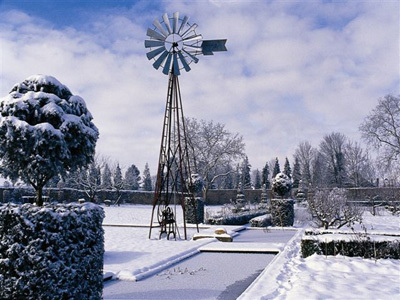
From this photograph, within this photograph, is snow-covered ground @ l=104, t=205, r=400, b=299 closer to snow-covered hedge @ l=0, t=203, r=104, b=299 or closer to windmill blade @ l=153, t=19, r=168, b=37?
snow-covered hedge @ l=0, t=203, r=104, b=299

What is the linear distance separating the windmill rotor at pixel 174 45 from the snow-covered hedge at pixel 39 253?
8948 mm

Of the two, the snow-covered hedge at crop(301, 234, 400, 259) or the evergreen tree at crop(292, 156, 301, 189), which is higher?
the evergreen tree at crop(292, 156, 301, 189)

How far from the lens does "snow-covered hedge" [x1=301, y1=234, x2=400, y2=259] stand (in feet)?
23.8

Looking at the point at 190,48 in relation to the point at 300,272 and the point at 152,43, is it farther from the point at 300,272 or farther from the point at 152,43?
the point at 300,272

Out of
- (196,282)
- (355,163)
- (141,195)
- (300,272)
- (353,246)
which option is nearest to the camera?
(196,282)

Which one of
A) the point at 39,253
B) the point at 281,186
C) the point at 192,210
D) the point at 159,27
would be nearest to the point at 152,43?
the point at 159,27

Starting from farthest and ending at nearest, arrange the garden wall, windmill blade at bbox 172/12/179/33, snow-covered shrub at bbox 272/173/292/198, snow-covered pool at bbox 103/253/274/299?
the garden wall
snow-covered shrub at bbox 272/173/292/198
windmill blade at bbox 172/12/179/33
snow-covered pool at bbox 103/253/274/299

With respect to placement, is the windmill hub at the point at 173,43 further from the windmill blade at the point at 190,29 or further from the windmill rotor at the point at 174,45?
the windmill blade at the point at 190,29

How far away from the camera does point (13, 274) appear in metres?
3.59

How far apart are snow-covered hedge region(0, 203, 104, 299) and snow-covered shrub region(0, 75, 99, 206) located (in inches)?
23.1

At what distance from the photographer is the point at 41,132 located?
3.96 meters

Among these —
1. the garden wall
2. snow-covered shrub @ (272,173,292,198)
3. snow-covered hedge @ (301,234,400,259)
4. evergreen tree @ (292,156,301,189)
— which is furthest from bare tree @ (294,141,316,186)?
snow-covered hedge @ (301,234,400,259)

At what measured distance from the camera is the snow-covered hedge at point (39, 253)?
351cm

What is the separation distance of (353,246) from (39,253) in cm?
630
